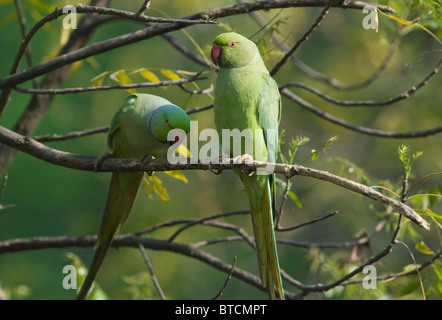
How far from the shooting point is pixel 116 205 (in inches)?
120

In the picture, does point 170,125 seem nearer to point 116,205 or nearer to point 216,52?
point 216,52

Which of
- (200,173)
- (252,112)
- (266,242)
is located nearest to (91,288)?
(266,242)

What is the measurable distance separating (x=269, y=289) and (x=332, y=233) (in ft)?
17.2

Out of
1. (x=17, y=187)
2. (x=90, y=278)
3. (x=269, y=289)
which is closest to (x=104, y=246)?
(x=90, y=278)

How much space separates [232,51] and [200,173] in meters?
5.00

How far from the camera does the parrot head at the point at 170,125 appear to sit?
2625mm

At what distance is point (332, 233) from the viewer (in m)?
7.74

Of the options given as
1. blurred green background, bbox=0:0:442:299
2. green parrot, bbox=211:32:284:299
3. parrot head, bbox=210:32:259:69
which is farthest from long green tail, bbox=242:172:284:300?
blurred green background, bbox=0:0:442:299

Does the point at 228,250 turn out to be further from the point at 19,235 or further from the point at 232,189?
the point at 19,235

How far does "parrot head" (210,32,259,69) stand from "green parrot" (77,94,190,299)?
388mm

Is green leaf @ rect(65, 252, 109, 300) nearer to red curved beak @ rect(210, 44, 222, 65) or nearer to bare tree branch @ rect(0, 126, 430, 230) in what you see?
bare tree branch @ rect(0, 126, 430, 230)

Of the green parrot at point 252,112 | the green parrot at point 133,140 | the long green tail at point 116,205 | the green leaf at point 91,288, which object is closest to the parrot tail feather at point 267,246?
the green parrot at point 252,112

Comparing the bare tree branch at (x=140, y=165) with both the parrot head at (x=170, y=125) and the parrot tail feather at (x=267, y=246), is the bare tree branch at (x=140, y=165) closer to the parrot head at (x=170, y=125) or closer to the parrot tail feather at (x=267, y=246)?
the parrot head at (x=170, y=125)

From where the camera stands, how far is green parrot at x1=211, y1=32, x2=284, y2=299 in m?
2.81
